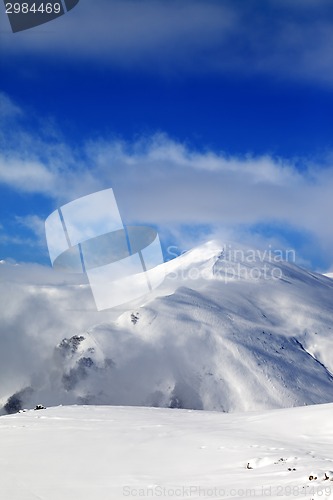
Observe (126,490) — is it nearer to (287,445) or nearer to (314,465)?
(314,465)

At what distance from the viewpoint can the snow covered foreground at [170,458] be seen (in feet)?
54.2

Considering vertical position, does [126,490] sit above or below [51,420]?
below

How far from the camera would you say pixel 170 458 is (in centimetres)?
2138

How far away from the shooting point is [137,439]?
25500 millimetres

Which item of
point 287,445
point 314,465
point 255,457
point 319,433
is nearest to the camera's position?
point 314,465

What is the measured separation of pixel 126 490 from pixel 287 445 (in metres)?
8.50

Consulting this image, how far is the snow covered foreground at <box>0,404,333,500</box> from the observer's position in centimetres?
1653

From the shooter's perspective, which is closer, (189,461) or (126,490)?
(126,490)

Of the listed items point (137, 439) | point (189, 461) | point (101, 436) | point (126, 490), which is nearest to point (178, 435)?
point (137, 439)

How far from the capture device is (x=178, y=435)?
86.3ft

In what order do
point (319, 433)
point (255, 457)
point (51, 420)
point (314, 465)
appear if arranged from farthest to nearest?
1. point (51, 420)
2. point (319, 433)
3. point (255, 457)
4. point (314, 465)

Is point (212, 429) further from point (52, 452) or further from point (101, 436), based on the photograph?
point (52, 452)

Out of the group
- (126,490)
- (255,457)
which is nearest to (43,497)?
(126,490)

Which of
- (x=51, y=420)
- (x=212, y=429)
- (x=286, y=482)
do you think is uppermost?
(x=51, y=420)
